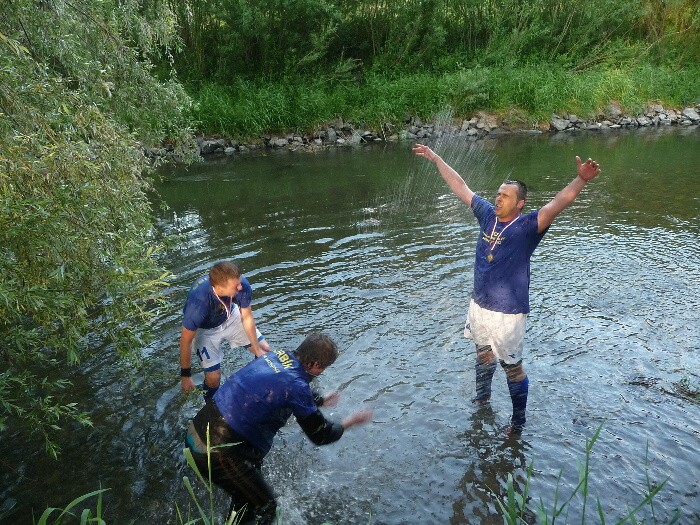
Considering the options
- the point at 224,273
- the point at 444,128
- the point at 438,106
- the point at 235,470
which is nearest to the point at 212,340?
the point at 224,273

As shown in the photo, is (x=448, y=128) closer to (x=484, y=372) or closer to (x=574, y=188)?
(x=484, y=372)

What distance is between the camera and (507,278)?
5.37m

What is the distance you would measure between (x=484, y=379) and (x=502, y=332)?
0.93m

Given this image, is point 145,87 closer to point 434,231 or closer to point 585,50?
point 434,231

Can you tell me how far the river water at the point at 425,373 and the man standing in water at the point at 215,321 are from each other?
2.30 ft

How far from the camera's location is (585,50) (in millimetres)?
29766

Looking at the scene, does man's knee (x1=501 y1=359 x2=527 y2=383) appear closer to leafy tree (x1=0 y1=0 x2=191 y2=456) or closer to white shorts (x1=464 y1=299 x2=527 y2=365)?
white shorts (x1=464 y1=299 x2=527 y2=365)

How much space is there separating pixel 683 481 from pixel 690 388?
152 centimetres

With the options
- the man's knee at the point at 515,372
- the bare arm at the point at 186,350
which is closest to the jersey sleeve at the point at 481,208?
the man's knee at the point at 515,372

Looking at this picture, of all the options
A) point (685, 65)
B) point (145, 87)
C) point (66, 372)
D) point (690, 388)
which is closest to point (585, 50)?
point (685, 65)

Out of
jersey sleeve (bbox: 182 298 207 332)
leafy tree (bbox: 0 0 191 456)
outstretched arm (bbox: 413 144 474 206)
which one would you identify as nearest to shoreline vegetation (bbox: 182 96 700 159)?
leafy tree (bbox: 0 0 191 456)

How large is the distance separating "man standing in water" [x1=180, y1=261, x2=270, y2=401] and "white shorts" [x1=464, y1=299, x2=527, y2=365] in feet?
6.65

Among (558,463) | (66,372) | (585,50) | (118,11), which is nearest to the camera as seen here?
(558,463)

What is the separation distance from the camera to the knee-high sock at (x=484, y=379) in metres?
5.98
